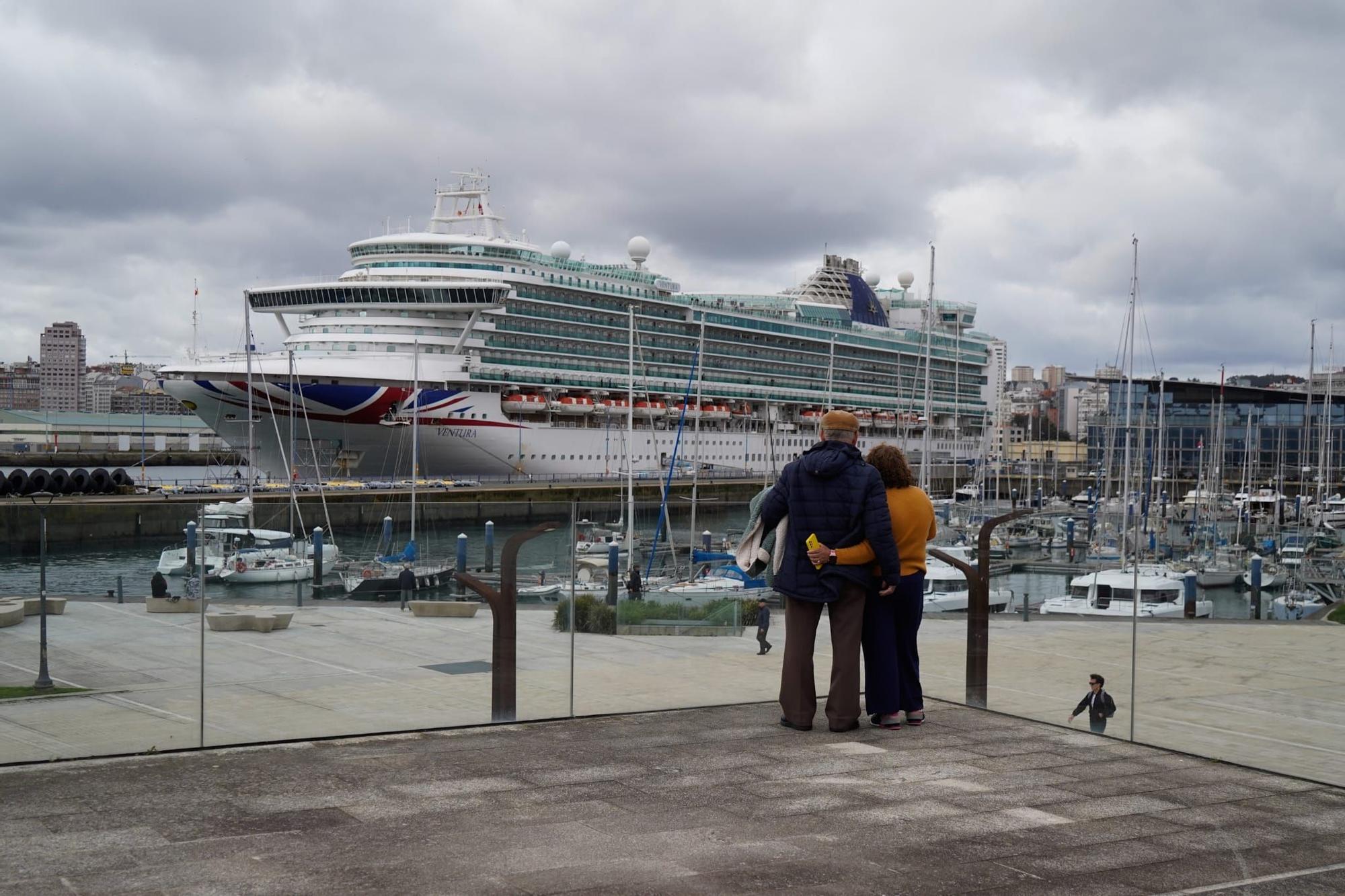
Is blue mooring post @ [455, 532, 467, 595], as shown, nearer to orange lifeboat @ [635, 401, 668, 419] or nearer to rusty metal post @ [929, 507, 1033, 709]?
rusty metal post @ [929, 507, 1033, 709]

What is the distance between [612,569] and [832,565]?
1597mm

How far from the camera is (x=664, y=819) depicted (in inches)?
173

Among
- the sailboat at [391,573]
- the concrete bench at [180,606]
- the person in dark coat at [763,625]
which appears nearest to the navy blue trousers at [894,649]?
the person in dark coat at [763,625]

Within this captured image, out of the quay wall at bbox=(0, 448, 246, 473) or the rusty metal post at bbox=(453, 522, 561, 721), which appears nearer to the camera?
the rusty metal post at bbox=(453, 522, 561, 721)

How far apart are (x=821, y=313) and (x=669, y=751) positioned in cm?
6888

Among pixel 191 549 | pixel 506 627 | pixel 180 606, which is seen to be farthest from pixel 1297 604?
pixel 180 606

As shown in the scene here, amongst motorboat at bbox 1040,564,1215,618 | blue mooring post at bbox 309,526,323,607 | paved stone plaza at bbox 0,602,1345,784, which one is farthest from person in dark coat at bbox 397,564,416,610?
motorboat at bbox 1040,564,1215,618

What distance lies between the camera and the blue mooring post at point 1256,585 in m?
23.8

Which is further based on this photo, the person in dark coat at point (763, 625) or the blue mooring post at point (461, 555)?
the person in dark coat at point (763, 625)

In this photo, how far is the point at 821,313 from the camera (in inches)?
2881

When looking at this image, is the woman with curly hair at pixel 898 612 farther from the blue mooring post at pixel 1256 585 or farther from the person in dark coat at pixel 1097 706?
the blue mooring post at pixel 1256 585

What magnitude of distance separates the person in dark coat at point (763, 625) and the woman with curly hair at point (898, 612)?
1.09m

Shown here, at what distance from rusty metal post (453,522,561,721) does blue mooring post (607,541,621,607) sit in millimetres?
557

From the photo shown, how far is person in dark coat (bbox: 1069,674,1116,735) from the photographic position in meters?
6.22
